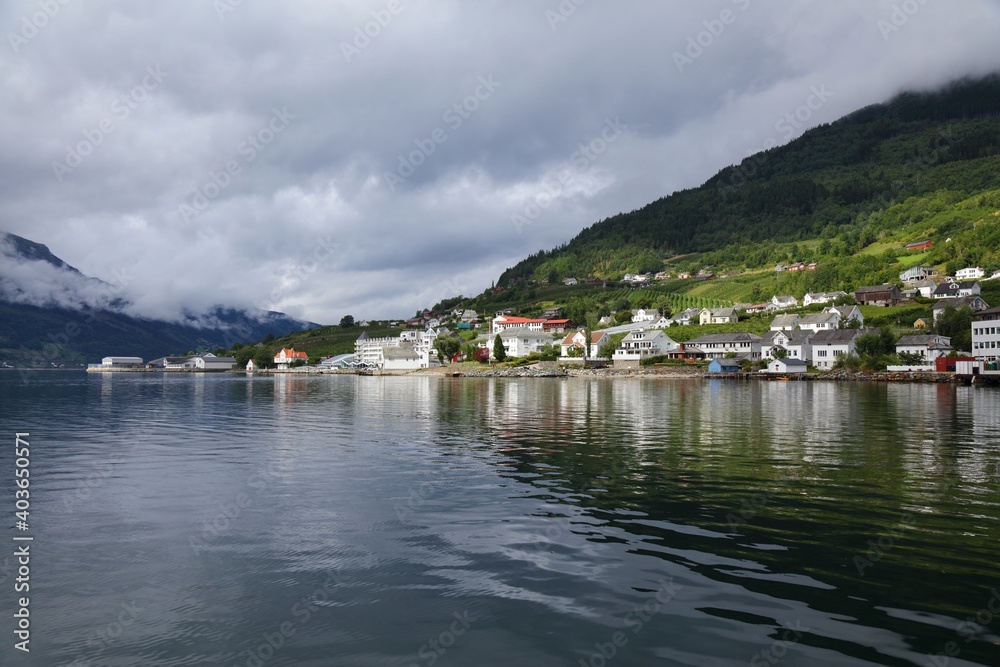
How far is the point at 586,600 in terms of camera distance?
34.7 feet

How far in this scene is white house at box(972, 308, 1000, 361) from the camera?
84.1 metres

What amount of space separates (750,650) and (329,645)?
20.2 ft

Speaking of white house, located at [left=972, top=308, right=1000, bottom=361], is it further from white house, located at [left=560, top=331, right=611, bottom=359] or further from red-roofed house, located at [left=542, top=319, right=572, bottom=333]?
red-roofed house, located at [left=542, top=319, right=572, bottom=333]

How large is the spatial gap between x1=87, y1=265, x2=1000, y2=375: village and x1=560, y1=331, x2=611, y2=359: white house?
10.5 inches

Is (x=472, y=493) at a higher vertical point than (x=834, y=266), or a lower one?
lower

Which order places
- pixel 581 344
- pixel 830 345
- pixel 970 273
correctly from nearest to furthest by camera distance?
pixel 830 345, pixel 970 273, pixel 581 344

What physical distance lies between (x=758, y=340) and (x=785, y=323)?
11465 mm

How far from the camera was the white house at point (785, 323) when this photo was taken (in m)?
126

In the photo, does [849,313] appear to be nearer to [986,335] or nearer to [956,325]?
[956,325]

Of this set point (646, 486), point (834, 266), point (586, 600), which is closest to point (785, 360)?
point (834, 266)

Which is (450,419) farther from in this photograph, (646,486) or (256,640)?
(256,640)

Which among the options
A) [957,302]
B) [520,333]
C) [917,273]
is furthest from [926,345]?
[520,333]

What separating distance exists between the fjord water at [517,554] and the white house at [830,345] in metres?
88.7

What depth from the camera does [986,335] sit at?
283ft
